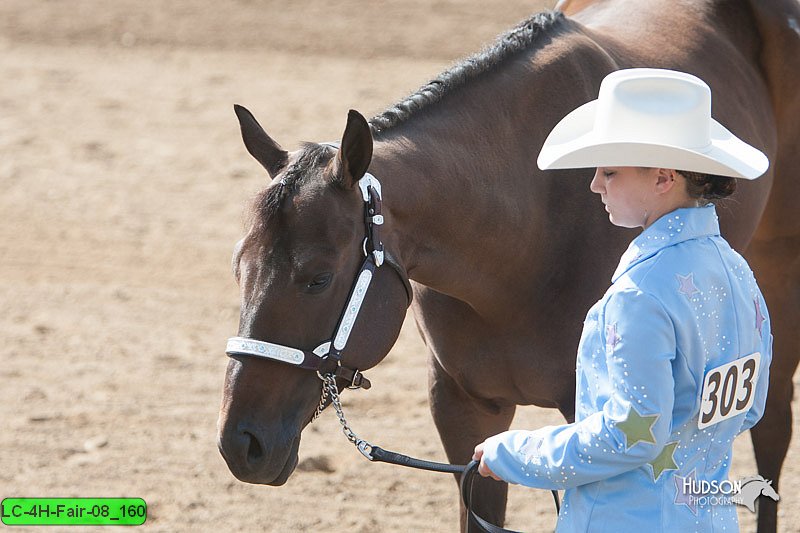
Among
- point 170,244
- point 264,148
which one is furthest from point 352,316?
point 170,244

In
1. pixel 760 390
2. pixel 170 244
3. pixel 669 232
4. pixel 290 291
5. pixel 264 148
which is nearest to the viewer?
pixel 669 232

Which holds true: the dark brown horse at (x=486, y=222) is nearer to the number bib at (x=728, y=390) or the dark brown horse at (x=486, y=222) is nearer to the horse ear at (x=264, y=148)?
the horse ear at (x=264, y=148)

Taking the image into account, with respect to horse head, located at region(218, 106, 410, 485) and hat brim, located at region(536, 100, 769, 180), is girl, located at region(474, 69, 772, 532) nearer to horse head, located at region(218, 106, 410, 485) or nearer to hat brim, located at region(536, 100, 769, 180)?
hat brim, located at region(536, 100, 769, 180)

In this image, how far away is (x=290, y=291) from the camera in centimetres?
262

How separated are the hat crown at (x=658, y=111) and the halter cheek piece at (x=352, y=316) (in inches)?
27.4

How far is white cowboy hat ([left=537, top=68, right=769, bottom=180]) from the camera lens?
212 cm

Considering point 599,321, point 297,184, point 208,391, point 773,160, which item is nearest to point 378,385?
point 208,391

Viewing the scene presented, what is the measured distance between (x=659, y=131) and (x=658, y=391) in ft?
1.62

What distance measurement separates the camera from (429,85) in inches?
126

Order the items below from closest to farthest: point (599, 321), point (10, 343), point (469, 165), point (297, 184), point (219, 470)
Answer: point (599, 321) → point (297, 184) → point (469, 165) → point (219, 470) → point (10, 343)

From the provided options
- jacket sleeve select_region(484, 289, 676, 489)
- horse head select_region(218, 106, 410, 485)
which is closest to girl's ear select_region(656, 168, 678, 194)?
jacket sleeve select_region(484, 289, 676, 489)

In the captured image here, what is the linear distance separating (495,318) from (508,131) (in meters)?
0.55

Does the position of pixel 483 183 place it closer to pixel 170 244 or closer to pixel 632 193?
pixel 632 193

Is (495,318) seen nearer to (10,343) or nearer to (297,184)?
(297,184)
